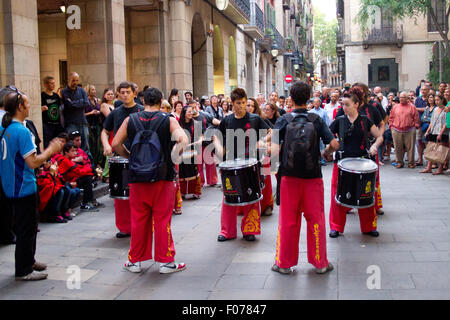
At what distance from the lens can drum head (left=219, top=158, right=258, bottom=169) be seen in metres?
6.41

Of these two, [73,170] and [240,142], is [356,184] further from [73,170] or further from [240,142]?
[73,170]

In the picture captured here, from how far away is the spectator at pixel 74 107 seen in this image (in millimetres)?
10188

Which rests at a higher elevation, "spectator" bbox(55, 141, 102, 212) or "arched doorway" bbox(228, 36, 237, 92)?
"arched doorway" bbox(228, 36, 237, 92)

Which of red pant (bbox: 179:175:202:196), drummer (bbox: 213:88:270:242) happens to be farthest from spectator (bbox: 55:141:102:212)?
drummer (bbox: 213:88:270:242)

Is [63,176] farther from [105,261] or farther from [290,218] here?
[290,218]

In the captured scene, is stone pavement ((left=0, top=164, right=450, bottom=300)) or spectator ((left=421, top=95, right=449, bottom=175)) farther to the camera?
spectator ((left=421, top=95, right=449, bottom=175))

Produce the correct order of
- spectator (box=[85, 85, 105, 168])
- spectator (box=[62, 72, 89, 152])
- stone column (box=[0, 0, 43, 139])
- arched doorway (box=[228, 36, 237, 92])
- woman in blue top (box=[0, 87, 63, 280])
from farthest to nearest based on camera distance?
arched doorway (box=[228, 36, 237, 92]) → spectator (box=[85, 85, 105, 168]) → spectator (box=[62, 72, 89, 152]) → stone column (box=[0, 0, 43, 139]) → woman in blue top (box=[0, 87, 63, 280])

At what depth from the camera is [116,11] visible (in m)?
13.0

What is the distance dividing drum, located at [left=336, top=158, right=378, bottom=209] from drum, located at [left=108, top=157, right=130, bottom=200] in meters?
2.59

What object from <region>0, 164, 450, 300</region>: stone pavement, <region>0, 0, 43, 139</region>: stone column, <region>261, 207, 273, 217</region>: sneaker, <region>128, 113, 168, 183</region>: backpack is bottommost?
<region>0, 164, 450, 300</region>: stone pavement

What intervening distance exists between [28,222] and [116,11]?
872cm

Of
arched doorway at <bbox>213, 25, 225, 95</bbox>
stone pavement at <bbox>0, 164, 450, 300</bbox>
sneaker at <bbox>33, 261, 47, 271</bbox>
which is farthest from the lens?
arched doorway at <bbox>213, 25, 225, 95</bbox>

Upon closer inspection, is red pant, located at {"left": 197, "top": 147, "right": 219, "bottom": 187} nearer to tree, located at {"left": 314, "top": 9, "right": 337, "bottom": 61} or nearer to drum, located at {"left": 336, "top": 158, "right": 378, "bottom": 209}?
drum, located at {"left": 336, "top": 158, "right": 378, "bottom": 209}
